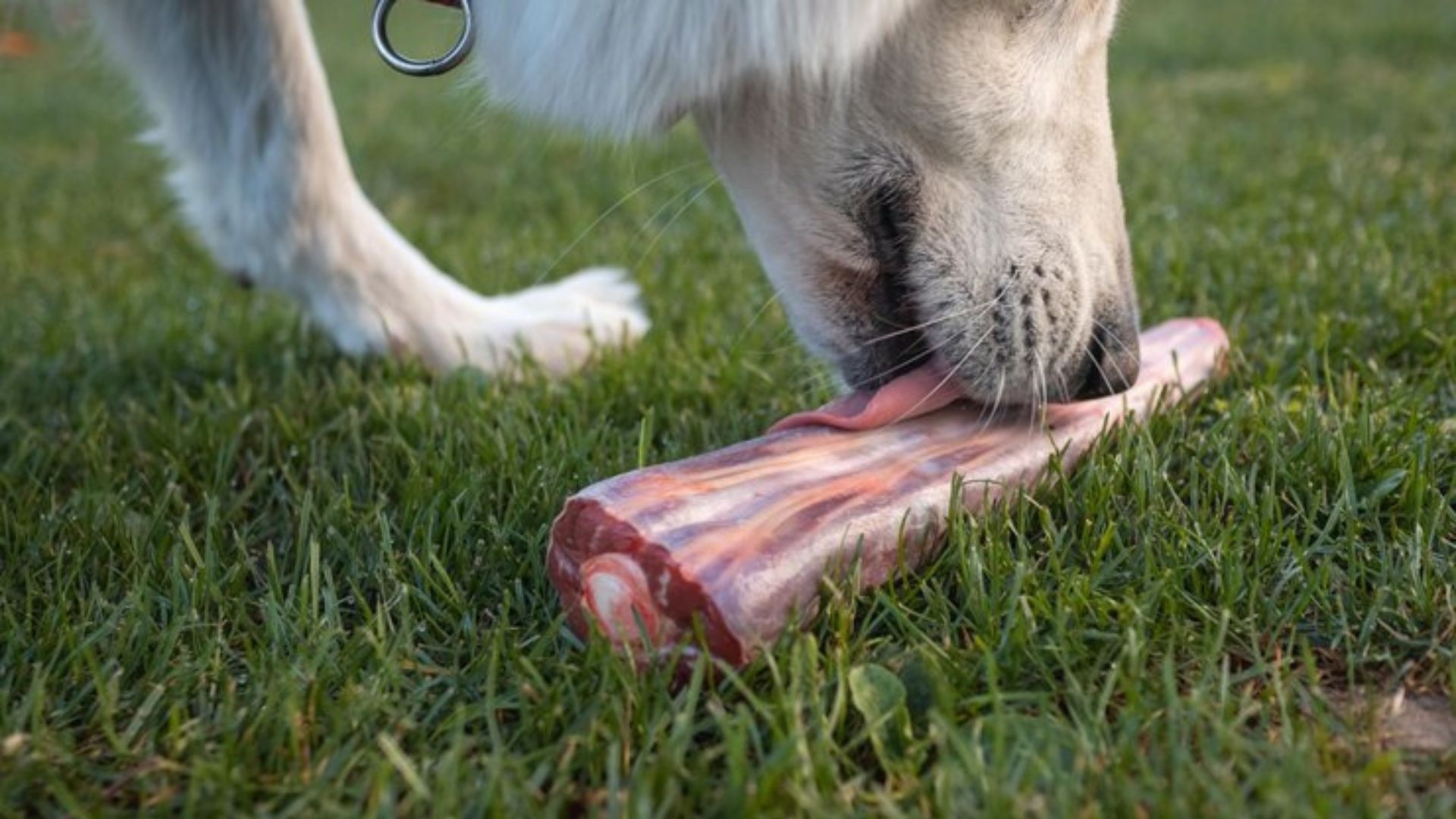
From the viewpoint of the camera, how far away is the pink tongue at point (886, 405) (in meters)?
1.77

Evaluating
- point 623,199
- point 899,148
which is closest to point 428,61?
point 623,199

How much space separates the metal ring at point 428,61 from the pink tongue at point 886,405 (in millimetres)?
616

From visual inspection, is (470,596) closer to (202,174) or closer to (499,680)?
(499,680)

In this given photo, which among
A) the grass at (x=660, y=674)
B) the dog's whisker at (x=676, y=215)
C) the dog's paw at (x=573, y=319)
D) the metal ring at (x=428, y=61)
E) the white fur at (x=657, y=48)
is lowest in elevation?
the grass at (x=660, y=674)

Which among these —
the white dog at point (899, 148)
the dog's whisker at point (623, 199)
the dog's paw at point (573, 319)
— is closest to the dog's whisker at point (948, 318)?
the white dog at point (899, 148)

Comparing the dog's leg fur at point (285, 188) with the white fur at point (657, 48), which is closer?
the white fur at point (657, 48)

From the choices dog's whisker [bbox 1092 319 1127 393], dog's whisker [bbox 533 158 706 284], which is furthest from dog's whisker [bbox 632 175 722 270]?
dog's whisker [bbox 1092 319 1127 393]

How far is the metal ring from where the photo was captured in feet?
5.99

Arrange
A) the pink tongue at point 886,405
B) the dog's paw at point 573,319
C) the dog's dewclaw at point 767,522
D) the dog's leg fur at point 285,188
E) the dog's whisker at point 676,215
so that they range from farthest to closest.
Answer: the dog's paw at point 573,319
the dog's leg fur at point 285,188
the dog's whisker at point 676,215
the pink tongue at point 886,405
the dog's dewclaw at point 767,522

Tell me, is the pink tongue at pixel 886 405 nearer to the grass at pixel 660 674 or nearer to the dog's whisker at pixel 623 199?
the grass at pixel 660 674

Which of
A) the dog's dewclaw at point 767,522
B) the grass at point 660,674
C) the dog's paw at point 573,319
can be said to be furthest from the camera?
the dog's paw at point 573,319

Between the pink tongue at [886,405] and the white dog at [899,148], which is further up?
the white dog at [899,148]

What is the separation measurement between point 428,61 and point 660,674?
3.31 ft

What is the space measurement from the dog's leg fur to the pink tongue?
913 mm
